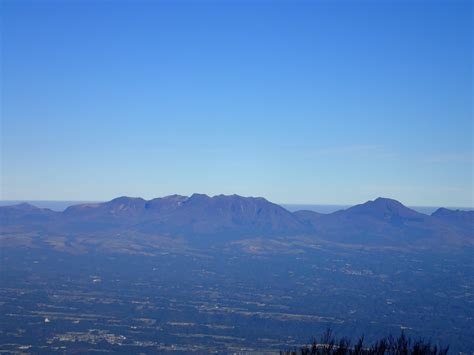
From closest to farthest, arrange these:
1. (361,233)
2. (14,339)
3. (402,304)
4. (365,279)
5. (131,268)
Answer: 1. (14,339)
2. (402,304)
3. (365,279)
4. (131,268)
5. (361,233)

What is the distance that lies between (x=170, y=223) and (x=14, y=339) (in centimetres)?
13653

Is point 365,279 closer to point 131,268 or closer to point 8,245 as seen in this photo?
point 131,268

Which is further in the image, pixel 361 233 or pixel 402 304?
pixel 361 233

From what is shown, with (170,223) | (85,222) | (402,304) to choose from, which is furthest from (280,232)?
(402,304)

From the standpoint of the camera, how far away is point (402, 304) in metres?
85.5

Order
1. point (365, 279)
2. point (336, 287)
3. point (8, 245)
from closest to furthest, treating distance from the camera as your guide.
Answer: point (336, 287) → point (365, 279) → point (8, 245)

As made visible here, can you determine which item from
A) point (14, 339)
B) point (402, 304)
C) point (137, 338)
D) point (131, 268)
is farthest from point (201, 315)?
point (131, 268)

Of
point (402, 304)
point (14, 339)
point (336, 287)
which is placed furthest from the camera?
point (336, 287)

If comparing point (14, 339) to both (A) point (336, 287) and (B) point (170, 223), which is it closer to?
(A) point (336, 287)

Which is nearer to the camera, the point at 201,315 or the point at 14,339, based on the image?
the point at 14,339

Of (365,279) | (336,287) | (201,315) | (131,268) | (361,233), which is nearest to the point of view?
(201,315)

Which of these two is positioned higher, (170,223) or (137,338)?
(170,223)

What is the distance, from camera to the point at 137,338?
2409 inches

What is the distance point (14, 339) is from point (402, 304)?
194 ft
